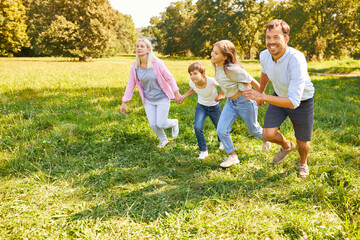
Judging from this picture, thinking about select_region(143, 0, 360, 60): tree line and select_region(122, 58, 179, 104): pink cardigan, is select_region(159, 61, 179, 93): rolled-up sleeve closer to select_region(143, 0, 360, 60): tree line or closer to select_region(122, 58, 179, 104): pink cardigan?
select_region(122, 58, 179, 104): pink cardigan

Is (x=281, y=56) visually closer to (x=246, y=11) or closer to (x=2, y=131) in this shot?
(x=2, y=131)

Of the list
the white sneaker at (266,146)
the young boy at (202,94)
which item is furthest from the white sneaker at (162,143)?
the white sneaker at (266,146)

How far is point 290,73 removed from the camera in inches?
111

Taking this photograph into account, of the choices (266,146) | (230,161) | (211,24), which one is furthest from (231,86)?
(211,24)

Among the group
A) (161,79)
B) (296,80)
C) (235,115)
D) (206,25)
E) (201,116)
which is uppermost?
(206,25)

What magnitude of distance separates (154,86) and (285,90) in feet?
7.57

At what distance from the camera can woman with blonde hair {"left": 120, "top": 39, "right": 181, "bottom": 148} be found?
436 centimetres

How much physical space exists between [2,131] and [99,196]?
3.16 meters

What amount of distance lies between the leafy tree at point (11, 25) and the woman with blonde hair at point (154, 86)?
38.1 meters

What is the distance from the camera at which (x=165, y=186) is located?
3.37m

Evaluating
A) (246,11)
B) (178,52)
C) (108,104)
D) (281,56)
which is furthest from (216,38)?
(281,56)

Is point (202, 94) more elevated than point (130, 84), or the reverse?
point (130, 84)

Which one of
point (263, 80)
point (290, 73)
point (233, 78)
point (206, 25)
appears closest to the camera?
point (290, 73)

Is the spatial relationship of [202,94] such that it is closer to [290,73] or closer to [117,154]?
→ [290,73]
